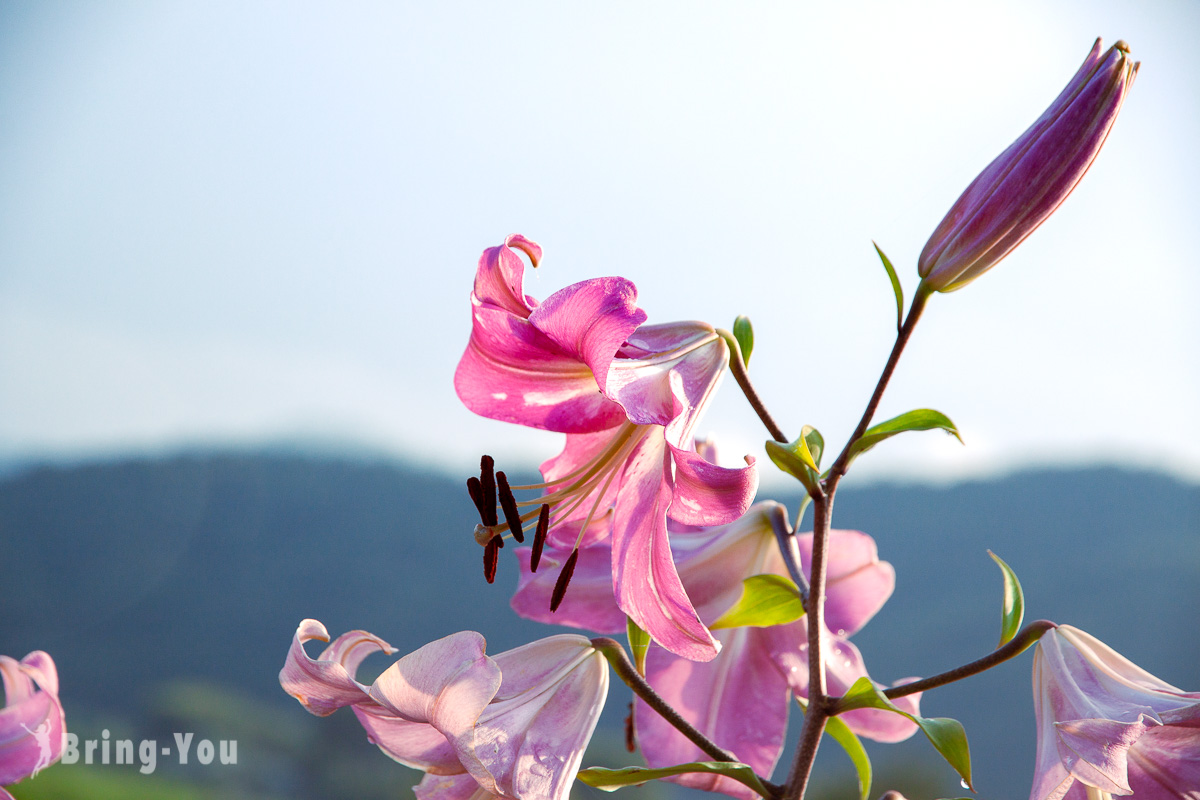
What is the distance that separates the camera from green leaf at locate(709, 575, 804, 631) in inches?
15.5

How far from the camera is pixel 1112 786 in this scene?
0.93 ft

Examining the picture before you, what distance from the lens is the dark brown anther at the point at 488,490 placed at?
360 mm

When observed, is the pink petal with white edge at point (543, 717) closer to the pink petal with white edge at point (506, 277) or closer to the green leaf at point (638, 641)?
the green leaf at point (638, 641)

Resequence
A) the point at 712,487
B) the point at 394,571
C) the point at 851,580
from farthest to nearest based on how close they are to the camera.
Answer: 1. the point at 394,571
2. the point at 851,580
3. the point at 712,487

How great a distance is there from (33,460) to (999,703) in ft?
9.37

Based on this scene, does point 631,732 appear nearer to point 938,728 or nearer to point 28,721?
point 938,728

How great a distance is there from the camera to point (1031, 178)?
333mm

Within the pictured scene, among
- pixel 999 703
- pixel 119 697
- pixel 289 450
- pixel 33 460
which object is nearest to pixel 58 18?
pixel 33 460

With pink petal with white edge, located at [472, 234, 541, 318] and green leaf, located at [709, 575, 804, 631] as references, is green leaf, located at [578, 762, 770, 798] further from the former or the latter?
pink petal with white edge, located at [472, 234, 541, 318]

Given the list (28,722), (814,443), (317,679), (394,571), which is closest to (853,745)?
(814,443)

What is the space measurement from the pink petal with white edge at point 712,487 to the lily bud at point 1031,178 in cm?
16

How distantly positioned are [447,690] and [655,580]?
0.27ft

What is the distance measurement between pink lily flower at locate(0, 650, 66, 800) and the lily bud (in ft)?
1.57

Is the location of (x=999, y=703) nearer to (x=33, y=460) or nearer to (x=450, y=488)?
(x=450, y=488)
